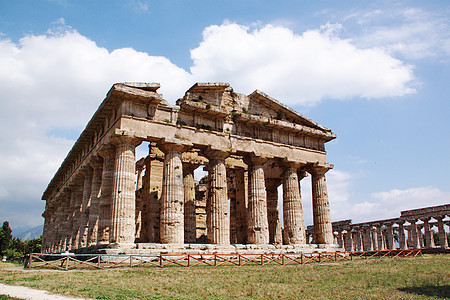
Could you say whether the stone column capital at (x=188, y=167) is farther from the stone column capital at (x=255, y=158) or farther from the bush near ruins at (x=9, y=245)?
the bush near ruins at (x=9, y=245)

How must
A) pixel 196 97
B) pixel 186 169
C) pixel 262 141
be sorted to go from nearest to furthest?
pixel 196 97 → pixel 262 141 → pixel 186 169

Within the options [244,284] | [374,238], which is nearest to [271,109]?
[244,284]

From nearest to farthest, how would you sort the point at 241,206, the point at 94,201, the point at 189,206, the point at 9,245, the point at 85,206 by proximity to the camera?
the point at 94,201 → the point at 189,206 → the point at 85,206 → the point at 241,206 → the point at 9,245

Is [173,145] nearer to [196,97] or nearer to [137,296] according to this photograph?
[196,97]

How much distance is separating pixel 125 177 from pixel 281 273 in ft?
36.2

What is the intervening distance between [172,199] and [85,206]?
9363 millimetres

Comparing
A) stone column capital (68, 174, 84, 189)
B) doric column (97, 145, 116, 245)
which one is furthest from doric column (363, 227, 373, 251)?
doric column (97, 145, 116, 245)

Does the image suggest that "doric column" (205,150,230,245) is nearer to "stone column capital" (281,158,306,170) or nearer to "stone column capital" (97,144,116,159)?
"stone column capital" (281,158,306,170)

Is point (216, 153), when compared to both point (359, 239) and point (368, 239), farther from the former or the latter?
point (359, 239)

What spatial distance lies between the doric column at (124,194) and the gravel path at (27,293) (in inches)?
360

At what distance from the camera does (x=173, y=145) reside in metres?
24.0

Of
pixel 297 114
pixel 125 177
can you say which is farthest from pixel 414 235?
pixel 125 177

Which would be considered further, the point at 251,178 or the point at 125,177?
the point at 251,178

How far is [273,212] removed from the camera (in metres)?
33.3
